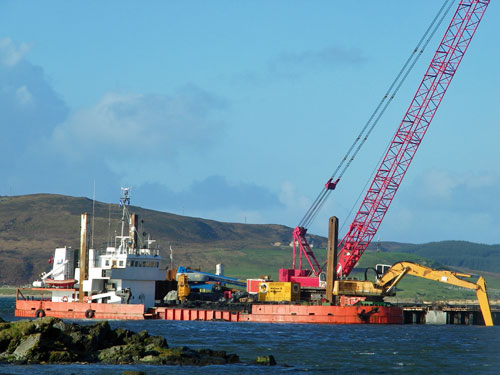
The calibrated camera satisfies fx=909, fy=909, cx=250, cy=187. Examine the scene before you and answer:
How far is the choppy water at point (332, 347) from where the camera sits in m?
52.1

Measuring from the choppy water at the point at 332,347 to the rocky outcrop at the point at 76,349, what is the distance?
52.9 inches

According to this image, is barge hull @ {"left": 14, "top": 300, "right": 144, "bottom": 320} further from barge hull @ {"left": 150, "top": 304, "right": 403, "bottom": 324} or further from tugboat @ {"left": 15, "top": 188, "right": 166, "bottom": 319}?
barge hull @ {"left": 150, "top": 304, "right": 403, "bottom": 324}

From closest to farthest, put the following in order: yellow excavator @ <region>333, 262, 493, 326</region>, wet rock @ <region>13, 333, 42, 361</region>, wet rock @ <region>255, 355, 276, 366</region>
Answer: wet rock @ <region>13, 333, 42, 361</region>
wet rock @ <region>255, 355, 276, 366</region>
yellow excavator @ <region>333, 262, 493, 326</region>

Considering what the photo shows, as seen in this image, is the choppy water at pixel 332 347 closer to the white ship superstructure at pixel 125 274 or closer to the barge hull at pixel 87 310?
the barge hull at pixel 87 310

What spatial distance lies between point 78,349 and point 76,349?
0.18 metres

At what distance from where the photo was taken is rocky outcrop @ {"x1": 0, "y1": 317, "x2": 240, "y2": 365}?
5106 centimetres

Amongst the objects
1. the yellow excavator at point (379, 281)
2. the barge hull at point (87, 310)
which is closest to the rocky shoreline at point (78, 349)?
the barge hull at point (87, 310)

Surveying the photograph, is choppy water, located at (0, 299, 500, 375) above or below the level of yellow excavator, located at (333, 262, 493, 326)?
below

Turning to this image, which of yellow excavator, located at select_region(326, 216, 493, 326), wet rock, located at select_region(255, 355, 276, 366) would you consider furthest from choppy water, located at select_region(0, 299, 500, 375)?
yellow excavator, located at select_region(326, 216, 493, 326)

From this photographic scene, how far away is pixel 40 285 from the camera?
101938 mm

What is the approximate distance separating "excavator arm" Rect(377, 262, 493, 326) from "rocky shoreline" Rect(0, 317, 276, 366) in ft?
153

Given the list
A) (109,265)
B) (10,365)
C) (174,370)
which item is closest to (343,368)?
(174,370)

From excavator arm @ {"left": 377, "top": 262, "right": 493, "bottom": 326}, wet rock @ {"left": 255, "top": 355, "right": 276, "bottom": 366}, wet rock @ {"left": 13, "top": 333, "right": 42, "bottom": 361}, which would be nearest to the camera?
wet rock @ {"left": 13, "top": 333, "right": 42, "bottom": 361}

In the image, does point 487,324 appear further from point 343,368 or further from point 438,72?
point 343,368
